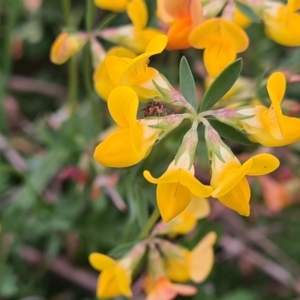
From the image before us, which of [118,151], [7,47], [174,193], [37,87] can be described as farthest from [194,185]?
[37,87]

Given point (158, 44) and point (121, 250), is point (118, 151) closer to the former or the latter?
point (158, 44)

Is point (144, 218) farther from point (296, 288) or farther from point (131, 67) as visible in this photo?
point (296, 288)

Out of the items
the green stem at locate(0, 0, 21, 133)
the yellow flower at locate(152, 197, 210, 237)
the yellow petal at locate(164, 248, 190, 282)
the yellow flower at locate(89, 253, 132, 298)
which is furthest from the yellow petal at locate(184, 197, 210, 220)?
the green stem at locate(0, 0, 21, 133)

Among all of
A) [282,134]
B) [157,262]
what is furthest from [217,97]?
[157,262]

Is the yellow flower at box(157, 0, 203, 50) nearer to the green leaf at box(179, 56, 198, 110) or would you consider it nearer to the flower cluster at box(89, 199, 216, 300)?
the green leaf at box(179, 56, 198, 110)

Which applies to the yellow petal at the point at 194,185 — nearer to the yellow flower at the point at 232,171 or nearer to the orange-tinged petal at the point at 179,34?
the yellow flower at the point at 232,171

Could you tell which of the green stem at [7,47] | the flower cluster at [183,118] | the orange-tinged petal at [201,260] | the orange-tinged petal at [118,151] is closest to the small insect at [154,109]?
the flower cluster at [183,118]
